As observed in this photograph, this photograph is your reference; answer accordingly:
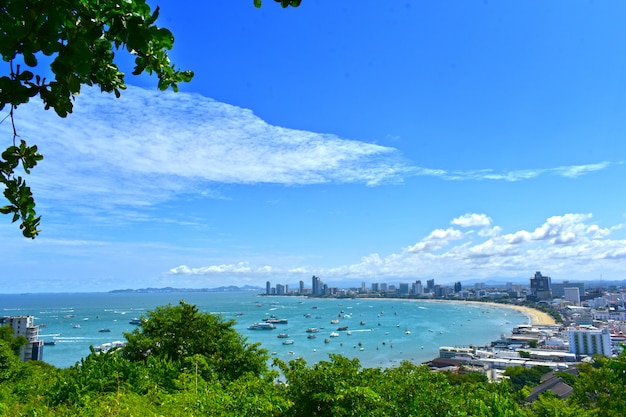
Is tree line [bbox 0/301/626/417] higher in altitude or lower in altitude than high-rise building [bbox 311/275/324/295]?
higher

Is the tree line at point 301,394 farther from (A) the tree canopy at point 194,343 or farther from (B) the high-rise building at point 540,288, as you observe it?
(B) the high-rise building at point 540,288

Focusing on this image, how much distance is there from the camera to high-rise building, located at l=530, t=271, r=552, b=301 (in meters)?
97.2

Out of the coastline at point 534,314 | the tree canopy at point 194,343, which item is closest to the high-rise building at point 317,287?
the coastline at point 534,314

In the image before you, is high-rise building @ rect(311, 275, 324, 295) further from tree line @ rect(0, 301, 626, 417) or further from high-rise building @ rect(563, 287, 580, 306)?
tree line @ rect(0, 301, 626, 417)

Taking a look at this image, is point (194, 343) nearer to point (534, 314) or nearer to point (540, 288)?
point (534, 314)

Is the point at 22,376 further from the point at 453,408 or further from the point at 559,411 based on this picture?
the point at 559,411

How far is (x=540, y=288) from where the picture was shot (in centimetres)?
10312

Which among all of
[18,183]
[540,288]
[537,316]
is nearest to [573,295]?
[540,288]

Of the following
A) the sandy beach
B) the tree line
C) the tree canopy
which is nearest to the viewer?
the tree line

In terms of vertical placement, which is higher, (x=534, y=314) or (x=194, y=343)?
(x=194, y=343)

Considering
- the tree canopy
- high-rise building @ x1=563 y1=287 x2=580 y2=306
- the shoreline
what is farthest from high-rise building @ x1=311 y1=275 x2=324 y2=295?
the tree canopy

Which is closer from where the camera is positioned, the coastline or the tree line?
the tree line

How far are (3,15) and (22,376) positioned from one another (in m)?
12.4

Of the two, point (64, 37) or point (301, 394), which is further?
point (301, 394)
